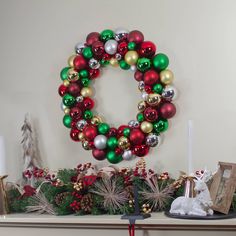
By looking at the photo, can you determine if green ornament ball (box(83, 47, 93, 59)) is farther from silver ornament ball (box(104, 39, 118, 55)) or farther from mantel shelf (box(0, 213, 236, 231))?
mantel shelf (box(0, 213, 236, 231))

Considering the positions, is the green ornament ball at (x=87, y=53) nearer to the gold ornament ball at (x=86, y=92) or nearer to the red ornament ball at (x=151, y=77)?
the gold ornament ball at (x=86, y=92)

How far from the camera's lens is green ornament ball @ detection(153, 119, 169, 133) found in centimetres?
185

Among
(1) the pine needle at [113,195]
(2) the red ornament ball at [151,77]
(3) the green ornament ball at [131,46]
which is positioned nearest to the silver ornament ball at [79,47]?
(3) the green ornament ball at [131,46]

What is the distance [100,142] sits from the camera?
1905mm

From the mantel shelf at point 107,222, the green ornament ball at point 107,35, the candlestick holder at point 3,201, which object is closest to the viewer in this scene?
the mantel shelf at point 107,222

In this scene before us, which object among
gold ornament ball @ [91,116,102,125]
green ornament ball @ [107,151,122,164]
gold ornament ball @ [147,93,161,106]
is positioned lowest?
green ornament ball @ [107,151,122,164]

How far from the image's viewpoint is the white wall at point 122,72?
186cm

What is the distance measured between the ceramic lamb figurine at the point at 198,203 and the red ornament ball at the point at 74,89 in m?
0.70

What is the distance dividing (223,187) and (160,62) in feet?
1.93

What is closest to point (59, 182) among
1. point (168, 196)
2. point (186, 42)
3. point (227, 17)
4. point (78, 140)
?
point (78, 140)

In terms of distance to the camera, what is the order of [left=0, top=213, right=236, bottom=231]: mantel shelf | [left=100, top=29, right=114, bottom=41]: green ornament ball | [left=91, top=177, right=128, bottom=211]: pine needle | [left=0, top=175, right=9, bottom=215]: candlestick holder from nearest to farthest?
[left=0, top=213, right=236, bottom=231]: mantel shelf, [left=91, top=177, right=128, bottom=211]: pine needle, [left=0, top=175, right=9, bottom=215]: candlestick holder, [left=100, top=29, right=114, bottom=41]: green ornament ball

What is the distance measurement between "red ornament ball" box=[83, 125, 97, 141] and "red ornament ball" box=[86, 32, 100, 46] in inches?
14.8

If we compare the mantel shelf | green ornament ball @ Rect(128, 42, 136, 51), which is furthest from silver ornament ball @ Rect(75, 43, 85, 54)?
the mantel shelf

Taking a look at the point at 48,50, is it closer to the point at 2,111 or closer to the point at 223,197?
the point at 2,111
